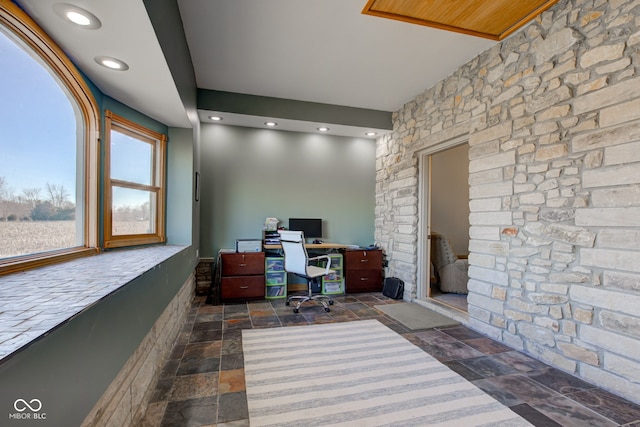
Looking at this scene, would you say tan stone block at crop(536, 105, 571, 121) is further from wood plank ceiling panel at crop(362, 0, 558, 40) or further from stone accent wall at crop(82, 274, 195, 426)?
stone accent wall at crop(82, 274, 195, 426)

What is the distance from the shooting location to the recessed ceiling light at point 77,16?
1426 millimetres

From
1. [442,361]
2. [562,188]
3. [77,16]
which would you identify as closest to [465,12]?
[562,188]

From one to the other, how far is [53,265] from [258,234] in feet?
9.64

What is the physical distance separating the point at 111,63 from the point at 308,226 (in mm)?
3275

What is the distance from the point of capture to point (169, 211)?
130 inches

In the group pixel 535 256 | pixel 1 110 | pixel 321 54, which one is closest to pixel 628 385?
pixel 535 256

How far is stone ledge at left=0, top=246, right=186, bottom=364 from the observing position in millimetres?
756

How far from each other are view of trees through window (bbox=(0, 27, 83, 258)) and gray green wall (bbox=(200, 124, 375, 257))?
2.30 meters

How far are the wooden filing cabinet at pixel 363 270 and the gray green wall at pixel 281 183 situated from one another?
1.77 ft

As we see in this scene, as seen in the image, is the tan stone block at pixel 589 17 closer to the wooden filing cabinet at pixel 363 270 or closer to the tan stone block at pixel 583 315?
the tan stone block at pixel 583 315

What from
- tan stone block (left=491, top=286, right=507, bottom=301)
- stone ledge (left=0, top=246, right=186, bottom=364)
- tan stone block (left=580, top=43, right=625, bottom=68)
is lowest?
tan stone block (left=491, top=286, right=507, bottom=301)

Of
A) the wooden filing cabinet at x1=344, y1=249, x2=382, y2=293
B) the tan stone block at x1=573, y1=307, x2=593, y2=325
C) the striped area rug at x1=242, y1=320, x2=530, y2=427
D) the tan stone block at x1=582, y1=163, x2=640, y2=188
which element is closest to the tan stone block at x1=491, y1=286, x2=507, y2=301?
the tan stone block at x1=573, y1=307, x2=593, y2=325

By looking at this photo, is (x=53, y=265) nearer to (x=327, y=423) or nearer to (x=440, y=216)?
(x=327, y=423)

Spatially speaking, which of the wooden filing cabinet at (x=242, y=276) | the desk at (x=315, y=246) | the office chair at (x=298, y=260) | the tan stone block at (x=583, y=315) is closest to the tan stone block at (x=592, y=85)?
the tan stone block at (x=583, y=315)
